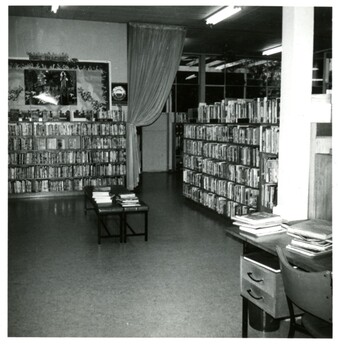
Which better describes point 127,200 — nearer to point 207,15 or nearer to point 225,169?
point 225,169

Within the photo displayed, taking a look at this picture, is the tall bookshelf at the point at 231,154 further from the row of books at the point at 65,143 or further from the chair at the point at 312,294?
the chair at the point at 312,294

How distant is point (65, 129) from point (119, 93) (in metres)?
1.49

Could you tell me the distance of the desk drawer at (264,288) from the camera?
278 centimetres

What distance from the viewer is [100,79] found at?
1002 cm

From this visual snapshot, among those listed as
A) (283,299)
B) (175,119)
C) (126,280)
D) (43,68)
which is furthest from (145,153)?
(283,299)

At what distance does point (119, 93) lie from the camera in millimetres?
10148

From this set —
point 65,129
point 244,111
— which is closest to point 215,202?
point 244,111

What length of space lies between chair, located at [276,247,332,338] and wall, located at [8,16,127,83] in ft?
27.4

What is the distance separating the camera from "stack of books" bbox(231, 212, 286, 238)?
126 inches

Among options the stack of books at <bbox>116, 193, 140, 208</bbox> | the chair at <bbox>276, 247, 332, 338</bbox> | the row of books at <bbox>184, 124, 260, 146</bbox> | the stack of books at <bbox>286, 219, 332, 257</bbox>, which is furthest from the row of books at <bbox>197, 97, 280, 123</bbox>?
the chair at <bbox>276, 247, 332, 338</bbox>

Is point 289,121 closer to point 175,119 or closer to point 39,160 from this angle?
point 39,160

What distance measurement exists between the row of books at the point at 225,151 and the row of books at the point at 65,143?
1827mm

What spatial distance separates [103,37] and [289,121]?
22.8 ft

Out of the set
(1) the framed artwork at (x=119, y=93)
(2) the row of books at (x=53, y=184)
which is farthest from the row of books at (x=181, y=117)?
(2) the row of books at (x=53, y=184)
